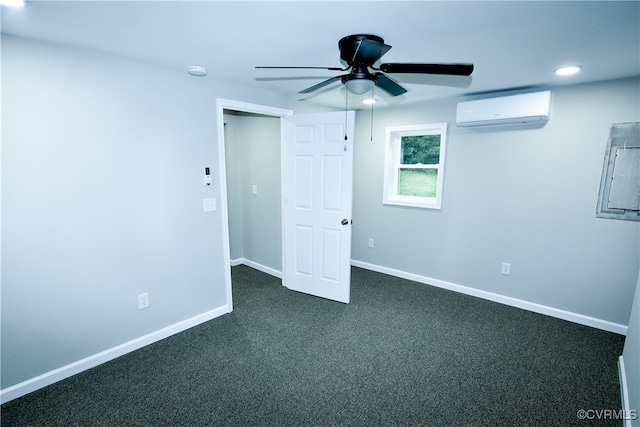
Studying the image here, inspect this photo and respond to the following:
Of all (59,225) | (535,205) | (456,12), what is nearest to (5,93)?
(59,225)

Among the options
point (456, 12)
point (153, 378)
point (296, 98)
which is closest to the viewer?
point (456, 12)

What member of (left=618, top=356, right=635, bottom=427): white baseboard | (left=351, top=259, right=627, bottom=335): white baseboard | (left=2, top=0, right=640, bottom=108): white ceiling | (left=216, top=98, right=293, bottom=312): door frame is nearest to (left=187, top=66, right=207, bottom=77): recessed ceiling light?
(left=2, top=0, right=640, bottom=108): white ceiling

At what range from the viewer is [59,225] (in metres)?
2.04

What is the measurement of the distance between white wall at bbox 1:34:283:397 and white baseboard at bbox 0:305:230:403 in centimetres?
3

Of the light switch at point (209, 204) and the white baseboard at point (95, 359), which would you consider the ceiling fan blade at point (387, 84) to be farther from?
the white baseboard at point (95, 359)

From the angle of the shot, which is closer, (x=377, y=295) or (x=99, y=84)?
(x=99, y=84)

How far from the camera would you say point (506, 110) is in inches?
115

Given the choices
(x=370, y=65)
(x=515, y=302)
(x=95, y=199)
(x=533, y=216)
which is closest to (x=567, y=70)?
(x=533, y=216)

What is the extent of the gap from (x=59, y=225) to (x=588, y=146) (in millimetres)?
4350

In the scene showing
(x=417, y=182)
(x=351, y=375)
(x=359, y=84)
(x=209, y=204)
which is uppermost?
(x=359, y=84)

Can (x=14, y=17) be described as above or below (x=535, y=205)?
above

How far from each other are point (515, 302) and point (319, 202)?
2417 mm

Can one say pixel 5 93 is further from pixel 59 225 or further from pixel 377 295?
pixel 377 295

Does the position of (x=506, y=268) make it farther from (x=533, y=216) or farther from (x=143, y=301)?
(x=143, y=301)
